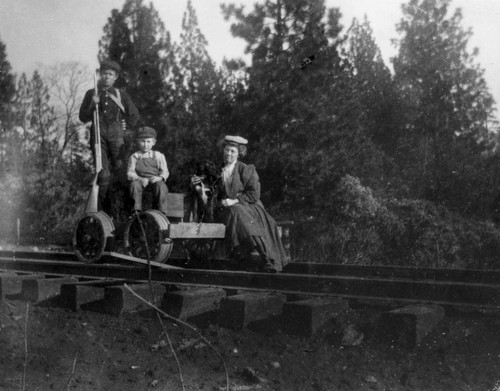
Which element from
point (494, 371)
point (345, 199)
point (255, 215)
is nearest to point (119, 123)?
point (255, 215)

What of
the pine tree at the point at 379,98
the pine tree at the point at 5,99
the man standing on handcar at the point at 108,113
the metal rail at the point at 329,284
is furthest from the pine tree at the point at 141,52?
the metal rail at the point at 329,284

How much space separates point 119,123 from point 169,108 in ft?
43.6

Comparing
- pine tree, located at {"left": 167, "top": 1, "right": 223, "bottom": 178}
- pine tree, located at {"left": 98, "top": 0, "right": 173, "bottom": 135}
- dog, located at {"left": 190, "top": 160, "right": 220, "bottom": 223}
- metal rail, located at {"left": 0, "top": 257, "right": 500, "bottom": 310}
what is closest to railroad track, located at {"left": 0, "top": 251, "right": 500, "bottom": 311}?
→ metal rail, located at {"left": 0, "top": 257, "right": 500, "bottom": 310}

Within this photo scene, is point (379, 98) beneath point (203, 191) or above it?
above

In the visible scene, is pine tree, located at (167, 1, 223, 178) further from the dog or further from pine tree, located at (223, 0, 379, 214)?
the dog

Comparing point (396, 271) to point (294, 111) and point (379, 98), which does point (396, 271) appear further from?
point (379, 98)

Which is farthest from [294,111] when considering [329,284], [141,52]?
[329,284]

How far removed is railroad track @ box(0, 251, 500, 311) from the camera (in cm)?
367

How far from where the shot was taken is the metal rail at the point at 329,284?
3617 millimetres

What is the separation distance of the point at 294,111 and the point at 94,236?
1046cm

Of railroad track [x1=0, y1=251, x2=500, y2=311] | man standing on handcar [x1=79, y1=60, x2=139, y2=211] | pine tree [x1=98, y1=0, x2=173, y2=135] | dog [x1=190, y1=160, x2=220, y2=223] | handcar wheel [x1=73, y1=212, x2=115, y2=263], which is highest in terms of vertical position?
pine tree [x1=98, y1=0, x2=173, y2=135]

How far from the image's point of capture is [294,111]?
15.7 meters

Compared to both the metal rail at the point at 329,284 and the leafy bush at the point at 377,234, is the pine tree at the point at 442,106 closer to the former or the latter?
the leafy bush at the point at 377,234

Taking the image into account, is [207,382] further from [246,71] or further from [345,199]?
[246,71]
